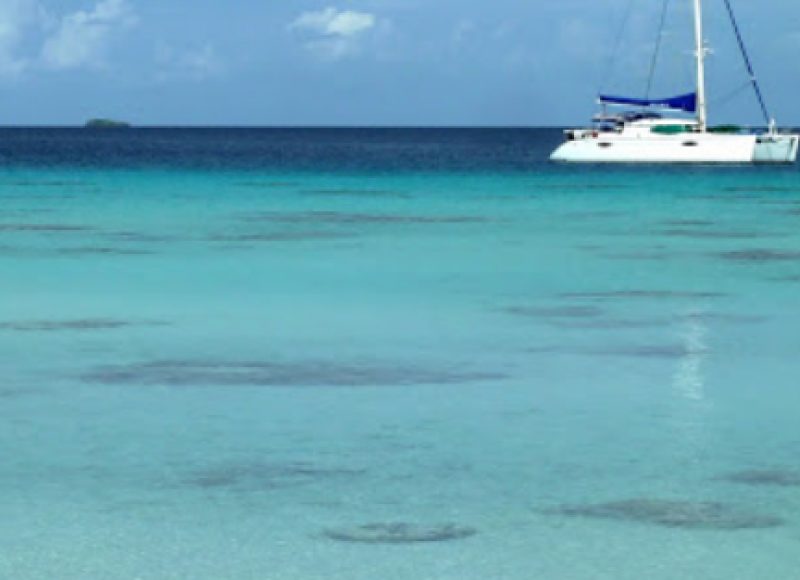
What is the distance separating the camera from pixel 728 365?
1506cm

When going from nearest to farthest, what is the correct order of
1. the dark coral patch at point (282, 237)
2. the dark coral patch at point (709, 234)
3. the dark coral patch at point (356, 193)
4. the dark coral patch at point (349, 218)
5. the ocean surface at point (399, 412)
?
the ocean surface at point (399, 412), the dark coral patch at point (282, 237), the dark coral patch at point (709, 234), the dark coral patch at point (349, 218), the dark coral patch at point (356, 193)

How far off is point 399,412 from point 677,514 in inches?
128

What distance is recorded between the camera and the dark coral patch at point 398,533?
9.28 metres

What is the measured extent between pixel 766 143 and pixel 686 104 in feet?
14.9

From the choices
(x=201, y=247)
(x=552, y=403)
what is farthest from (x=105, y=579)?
(x=201, y=247)

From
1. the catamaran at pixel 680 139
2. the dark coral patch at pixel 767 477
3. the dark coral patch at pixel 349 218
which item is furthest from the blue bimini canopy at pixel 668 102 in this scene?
the dark coral patch at pixel 767 477

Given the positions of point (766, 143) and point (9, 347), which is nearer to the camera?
point (9, 347)

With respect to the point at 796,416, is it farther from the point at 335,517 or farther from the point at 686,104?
the point at 686,104

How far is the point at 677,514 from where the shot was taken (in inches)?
384

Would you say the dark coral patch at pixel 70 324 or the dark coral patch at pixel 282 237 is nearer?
the dark coral patch at pixel 70 324

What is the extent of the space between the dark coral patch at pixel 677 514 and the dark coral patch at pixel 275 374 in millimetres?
4181

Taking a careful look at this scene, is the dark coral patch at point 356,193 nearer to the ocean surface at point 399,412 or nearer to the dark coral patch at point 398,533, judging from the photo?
the ocean surface at point 399,412

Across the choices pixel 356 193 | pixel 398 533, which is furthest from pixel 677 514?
pixel 356 193

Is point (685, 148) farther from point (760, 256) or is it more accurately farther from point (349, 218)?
point (760, 256)
